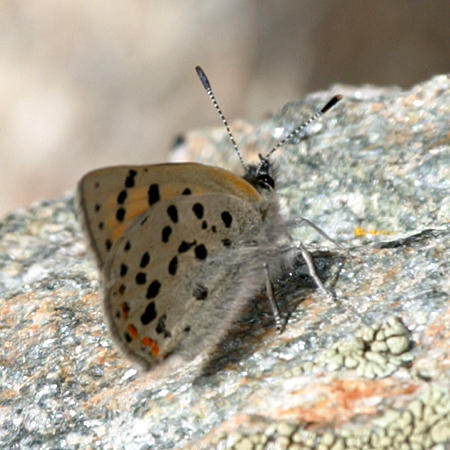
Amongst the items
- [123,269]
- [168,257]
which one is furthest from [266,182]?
[123,269]

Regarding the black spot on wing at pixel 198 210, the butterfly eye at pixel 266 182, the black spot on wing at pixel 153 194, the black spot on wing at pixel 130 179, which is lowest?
the black spot on wing at pixel 198 210

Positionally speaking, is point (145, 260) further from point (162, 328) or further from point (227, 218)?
point (227, 218)

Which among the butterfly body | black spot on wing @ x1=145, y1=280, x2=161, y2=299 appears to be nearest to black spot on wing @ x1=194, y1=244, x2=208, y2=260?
the butterfly body

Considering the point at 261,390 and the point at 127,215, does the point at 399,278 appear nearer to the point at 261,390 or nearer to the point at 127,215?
the point at 261,390

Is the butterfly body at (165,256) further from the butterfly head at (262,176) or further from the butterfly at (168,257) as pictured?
the butterfly head at (262,176)

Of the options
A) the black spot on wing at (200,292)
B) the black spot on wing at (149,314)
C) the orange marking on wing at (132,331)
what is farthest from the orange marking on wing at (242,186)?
the orange marking on wing at (132,331)

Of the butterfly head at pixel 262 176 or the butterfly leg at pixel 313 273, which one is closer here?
the butterfly leg at pixel 313 273

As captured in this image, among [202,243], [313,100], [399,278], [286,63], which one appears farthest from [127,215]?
[286,63]
